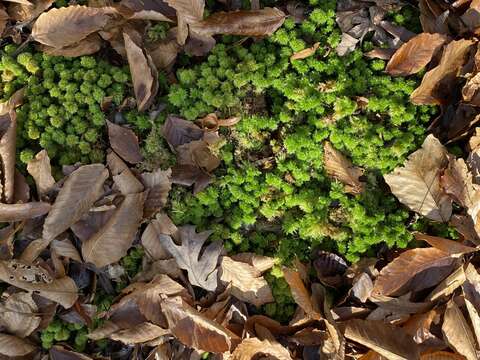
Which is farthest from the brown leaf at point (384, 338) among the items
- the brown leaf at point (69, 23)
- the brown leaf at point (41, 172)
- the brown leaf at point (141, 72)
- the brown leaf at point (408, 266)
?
the brown leaf at point (69, 23)

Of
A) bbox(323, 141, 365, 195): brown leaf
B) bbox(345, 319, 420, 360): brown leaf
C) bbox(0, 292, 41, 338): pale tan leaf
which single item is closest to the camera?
bbox(345, 319, 420, 360): brown leaf

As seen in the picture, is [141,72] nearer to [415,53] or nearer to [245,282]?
[245,282]

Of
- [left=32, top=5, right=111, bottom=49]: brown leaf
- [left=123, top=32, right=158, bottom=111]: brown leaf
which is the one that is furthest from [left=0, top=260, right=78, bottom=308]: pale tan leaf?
[left=32, top=5, right=111, bottom=49]: brown leaf

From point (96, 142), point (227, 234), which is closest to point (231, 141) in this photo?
point (227, 234)

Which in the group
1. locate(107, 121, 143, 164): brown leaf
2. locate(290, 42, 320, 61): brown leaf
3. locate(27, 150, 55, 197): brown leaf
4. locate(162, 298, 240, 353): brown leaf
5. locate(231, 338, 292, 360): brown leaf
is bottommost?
locate(231, 338, 292, 360): brown leaf

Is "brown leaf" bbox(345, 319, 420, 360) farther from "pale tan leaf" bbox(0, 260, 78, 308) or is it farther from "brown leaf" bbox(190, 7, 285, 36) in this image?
"brown leaf" bbox(190, 7, 285, 36)
